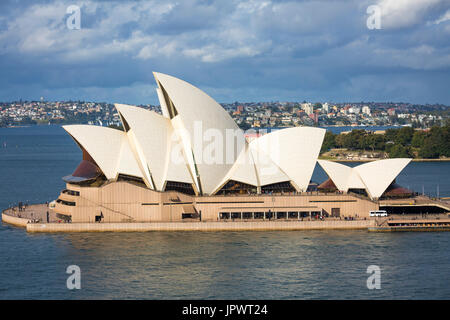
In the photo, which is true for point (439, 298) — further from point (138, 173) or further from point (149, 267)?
point (138, 173)

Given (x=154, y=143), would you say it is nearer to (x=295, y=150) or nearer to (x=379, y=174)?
(x=295, y=150)

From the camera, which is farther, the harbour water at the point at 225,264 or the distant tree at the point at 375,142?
the distant tree at the point at 375,142

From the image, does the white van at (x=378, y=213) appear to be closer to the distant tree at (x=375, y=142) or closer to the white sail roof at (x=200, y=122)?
the white sail roof at (x=200, y=122)

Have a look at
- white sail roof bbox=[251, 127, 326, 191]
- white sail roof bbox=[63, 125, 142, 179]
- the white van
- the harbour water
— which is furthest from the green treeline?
white sail roof bbox=[63, 125, 142, 179]

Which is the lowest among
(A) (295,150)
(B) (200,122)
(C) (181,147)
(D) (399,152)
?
(A) (295,150)

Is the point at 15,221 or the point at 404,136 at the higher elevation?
the point at 404,136

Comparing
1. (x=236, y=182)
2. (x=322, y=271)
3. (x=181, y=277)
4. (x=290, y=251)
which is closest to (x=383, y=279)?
(x=322, y=271)

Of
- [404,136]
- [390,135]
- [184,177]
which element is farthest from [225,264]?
[390,135]

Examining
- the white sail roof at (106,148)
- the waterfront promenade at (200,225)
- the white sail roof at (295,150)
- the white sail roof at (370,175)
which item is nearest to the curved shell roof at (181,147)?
the white sail roof at (106,148)
